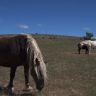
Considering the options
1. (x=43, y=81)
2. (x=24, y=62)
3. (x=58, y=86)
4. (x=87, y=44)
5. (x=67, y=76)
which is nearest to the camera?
(x=43, y=81)

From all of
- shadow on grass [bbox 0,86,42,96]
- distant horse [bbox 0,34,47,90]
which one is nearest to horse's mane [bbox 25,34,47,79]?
distant horse [bbox 0,34,47,90]

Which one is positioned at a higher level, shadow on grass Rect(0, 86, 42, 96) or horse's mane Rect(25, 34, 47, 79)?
horse's mane Rect(25, 34, 47, 79)

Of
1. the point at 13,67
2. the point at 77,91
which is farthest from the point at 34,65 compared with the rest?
the point at 77,91

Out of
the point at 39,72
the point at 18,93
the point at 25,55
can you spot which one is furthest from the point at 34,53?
the point at 18,93

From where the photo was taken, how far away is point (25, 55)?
10.7m

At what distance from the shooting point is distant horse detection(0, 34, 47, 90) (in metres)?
10.1

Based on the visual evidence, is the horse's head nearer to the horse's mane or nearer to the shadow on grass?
the horse's mane

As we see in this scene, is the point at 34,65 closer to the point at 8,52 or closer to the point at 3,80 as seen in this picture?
the point at 8,52

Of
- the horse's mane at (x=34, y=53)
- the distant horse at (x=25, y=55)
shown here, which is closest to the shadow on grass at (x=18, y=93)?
the distant horse at (x=25, y=55)

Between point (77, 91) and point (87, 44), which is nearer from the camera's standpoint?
point (77, 91)

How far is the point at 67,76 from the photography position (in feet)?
51.2

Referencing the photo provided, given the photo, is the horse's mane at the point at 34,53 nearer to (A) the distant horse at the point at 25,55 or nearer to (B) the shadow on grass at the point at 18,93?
(A) the distant horse at the point at 25,55

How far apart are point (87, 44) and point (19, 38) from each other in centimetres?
2454

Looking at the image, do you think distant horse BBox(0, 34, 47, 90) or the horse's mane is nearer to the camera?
distant horse BBox(0, 34, 47, 90)
